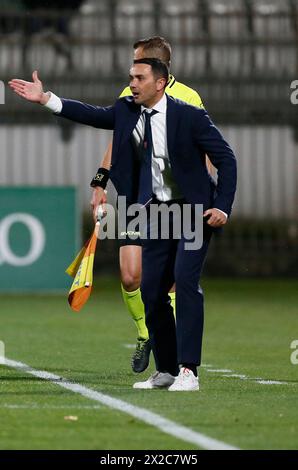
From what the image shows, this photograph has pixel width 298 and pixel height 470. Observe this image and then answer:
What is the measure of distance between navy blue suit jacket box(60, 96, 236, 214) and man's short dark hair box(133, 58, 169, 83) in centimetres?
15

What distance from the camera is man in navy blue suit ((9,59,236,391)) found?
9258 mm

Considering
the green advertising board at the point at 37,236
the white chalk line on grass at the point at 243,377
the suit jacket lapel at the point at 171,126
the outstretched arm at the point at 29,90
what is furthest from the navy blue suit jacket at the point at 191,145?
the green advertising board at the point at 37,236

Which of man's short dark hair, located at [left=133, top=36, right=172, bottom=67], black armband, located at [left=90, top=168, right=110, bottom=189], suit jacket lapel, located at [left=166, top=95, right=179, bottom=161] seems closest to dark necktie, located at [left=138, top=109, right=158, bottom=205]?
suit jacket lapel, located at [left=166, top=95, right=179, bottom=161]

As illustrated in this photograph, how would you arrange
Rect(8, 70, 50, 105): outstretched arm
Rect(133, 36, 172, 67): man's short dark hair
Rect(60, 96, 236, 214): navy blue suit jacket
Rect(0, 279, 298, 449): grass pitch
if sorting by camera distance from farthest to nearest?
Rect(133, 36, 172, 67): man's short dark hair < Rect(60, 96, 236, 214): navy blue suit jacket < Rect(8, 70, 50, 105): outstretched arm < Rect(0, 279, 298, 449): grass pitch

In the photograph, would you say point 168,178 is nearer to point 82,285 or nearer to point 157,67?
point 157,67

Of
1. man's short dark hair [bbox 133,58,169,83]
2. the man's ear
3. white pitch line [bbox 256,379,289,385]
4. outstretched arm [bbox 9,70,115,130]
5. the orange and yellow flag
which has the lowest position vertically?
white pitch line [bbox 256,379,289,385]

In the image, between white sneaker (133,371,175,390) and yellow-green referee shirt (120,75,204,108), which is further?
yellow-green referee shirt (120,75,204,108)

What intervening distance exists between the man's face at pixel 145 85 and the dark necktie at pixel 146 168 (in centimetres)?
10

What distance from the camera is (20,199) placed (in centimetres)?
2058

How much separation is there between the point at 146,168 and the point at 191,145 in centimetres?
40

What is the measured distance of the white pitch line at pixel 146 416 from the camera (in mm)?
7184

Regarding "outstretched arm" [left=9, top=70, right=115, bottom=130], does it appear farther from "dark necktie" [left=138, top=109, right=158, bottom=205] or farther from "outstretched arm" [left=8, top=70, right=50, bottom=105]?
"dark necktie" [left=138, top=109, right=158, bottom=205]

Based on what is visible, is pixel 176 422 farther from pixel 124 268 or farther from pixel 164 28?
pixel 164 28

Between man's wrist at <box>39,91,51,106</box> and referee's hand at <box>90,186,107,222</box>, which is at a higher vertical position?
man's wrist at <box>39,91,51,106</box>
